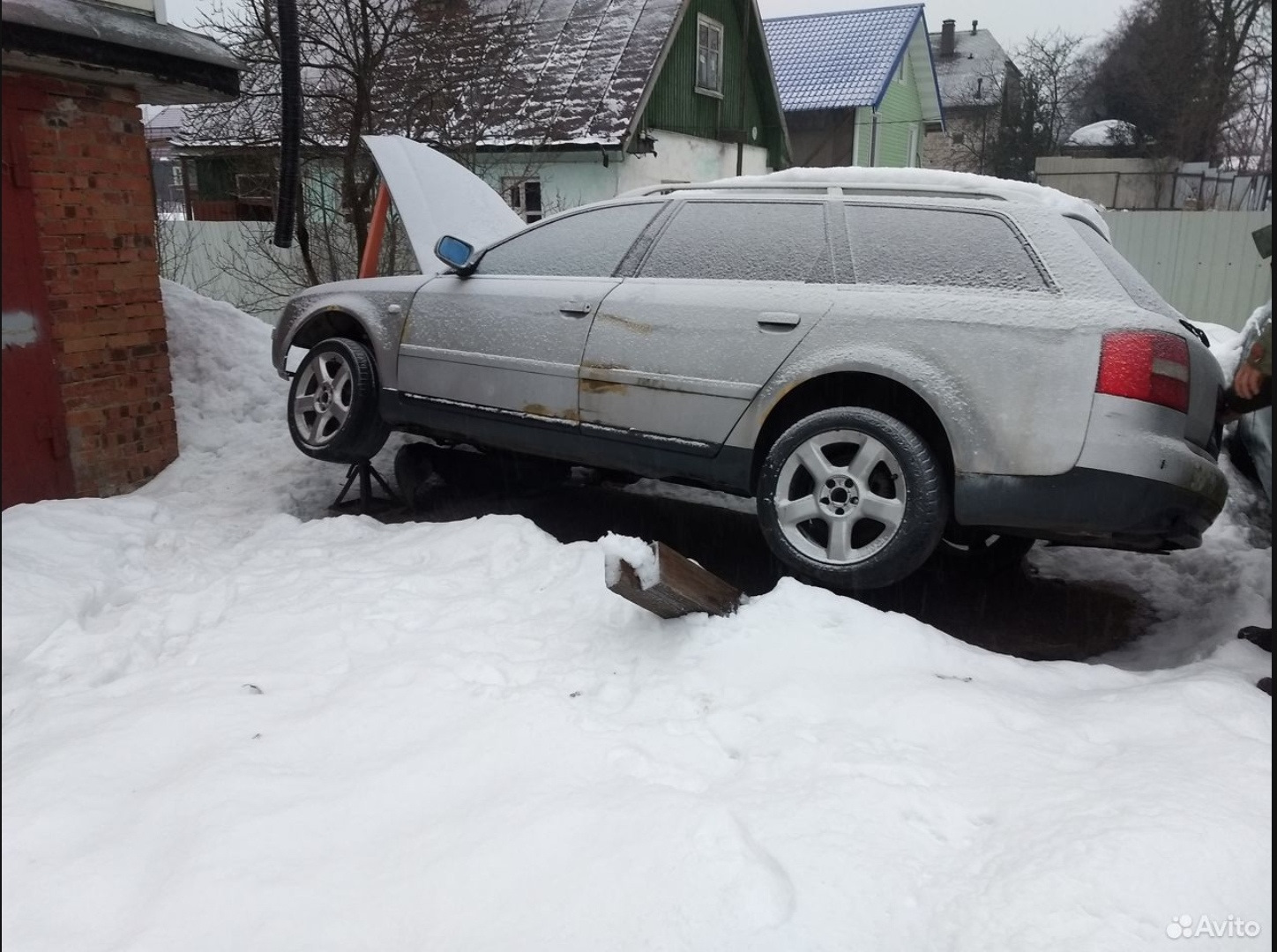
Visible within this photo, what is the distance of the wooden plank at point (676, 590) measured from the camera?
135 inches

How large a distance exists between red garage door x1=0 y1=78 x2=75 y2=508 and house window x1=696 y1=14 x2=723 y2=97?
16.2m

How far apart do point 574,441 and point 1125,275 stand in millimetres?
2463

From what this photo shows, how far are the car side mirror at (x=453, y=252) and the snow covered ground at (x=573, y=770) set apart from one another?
63.7 inches

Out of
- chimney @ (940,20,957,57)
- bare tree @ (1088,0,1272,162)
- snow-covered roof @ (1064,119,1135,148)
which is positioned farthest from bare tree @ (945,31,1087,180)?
bare tree @ (1088,0,1272,162)

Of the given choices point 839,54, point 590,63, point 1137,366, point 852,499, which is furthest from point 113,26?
point 839,54

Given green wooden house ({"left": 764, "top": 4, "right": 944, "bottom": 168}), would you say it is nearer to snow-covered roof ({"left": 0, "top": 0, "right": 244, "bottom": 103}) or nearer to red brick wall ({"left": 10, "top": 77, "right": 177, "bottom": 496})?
snow-covered roof ({"left": 0, "top": 0, "right": 244, "bottom": 103})

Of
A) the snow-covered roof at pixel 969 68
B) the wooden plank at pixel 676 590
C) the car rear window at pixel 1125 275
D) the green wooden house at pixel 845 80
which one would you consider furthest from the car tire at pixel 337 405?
the snow-covered roof at pixel 969 68

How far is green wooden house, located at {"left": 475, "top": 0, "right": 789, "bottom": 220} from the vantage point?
1567cm

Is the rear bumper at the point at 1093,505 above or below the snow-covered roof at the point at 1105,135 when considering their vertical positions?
below

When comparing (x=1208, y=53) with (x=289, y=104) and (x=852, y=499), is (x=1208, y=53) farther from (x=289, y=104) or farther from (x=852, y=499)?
(x=289, y=104)

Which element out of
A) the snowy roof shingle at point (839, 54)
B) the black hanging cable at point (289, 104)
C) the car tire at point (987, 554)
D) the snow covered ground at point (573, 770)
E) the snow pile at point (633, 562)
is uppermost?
the snowy roof shingle at point (839, 54)

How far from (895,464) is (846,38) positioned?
27.4m

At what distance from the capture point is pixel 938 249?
13.8 feet

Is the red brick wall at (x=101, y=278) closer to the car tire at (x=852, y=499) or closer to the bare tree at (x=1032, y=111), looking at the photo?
the car tire at (x=852, y=499)
